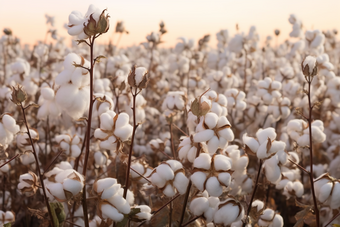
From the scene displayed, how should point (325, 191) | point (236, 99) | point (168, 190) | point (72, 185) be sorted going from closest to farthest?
1. point (72, 185)
2. point (168, 190)
3. point (325, 191)
4. point (236, 99)

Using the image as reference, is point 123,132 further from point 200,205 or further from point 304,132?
point 304,132

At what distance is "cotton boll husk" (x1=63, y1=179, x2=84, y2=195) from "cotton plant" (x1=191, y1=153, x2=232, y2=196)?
320 millimetres

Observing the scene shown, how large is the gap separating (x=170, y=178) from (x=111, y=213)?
0.65 feet

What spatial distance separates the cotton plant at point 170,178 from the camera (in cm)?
105

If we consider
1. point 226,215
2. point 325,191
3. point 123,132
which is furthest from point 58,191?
point 325,191

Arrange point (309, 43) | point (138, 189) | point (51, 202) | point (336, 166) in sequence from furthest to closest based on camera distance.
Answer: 1. point (309, 43)
2. point (336, 166)
3. point (138, 189)
4. point (51, 202)

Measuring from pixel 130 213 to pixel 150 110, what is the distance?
1954mm

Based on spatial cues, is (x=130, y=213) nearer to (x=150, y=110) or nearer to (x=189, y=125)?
(x=189, y=125)

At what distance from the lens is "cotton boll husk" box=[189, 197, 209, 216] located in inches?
43.6

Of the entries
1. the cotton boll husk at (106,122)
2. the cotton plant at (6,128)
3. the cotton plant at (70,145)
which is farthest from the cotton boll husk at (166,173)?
the cotton plant at (70,145)

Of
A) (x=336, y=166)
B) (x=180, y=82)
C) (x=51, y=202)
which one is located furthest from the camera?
(x=180, y=82)

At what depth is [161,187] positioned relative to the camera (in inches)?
42.3

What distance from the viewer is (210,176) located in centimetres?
102

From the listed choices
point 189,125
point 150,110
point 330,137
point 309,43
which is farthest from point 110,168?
point 309,43
